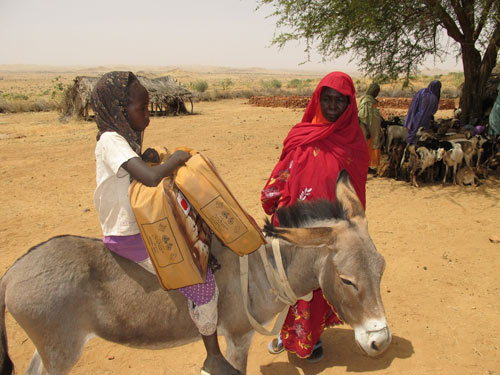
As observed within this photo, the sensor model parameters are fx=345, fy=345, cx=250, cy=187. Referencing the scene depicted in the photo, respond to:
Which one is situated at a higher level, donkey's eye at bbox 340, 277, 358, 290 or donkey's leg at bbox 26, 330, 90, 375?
donkey's eye at bbox 340, 277, 358, 290

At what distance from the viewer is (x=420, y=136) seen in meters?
8.62

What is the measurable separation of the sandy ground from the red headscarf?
1.67 metres

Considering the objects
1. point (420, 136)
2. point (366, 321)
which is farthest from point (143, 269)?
point (420, 136)

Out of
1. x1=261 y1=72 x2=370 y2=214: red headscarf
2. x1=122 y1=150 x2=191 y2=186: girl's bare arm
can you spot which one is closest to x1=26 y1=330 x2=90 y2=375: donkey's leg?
x1=122 y1=150 x2=191 y2=186: girl's bare arm

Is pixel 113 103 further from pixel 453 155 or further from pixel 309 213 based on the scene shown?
pixel 453 155

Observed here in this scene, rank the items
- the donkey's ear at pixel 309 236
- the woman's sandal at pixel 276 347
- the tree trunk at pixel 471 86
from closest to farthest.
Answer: the donkey's ear at pixel 309 236, the woman's sandal at pixel 276 347, the tree trunk at pixel 471 86

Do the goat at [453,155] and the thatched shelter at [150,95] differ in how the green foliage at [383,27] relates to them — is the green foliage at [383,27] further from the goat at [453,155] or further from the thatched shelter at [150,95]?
the thatched shelter at [150,95]

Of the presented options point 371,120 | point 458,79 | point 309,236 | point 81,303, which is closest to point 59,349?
point 81,303

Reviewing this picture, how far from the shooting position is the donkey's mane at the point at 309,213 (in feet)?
6.71

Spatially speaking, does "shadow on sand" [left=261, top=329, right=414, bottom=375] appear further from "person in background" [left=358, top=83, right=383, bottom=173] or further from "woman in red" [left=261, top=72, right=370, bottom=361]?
"person in background" [left=358, top=83, right=383, bottom=173]

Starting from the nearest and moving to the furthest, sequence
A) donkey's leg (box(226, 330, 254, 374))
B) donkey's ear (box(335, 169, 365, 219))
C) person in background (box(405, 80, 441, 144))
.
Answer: donkey's ear (box(335, 169, 365, 219))
donkey's leg (box(226, 330, 254, 374))
person in background (box(405, 80, 441, 144))

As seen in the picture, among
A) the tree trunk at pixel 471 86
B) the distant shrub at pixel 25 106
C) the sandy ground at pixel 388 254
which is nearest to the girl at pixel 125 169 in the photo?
the sandy ground at pixel 388 254

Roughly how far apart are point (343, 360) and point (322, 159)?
195 centimetres

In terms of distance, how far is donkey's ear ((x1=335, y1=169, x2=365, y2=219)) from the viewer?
79.5 inches
